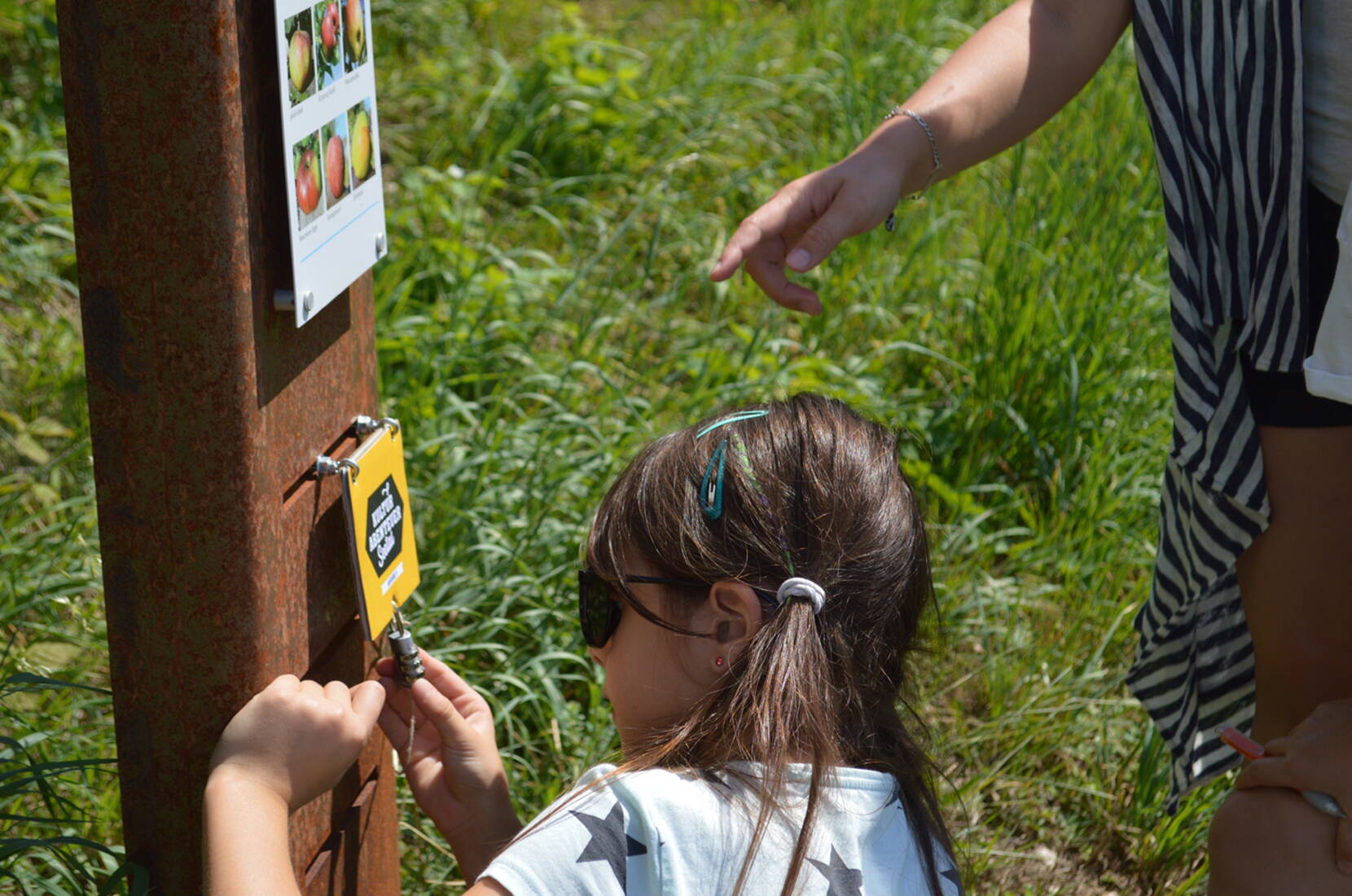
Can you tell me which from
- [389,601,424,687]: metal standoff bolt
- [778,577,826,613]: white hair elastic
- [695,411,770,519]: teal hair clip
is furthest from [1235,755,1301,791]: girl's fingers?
[389,601,424,687]: metal standoff bolt

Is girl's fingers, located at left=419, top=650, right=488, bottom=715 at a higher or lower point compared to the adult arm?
lower

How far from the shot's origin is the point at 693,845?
130 centimetres

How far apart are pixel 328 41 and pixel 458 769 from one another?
0.85 meters

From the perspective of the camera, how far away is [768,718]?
1.38 meters

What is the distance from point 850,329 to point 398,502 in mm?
1953

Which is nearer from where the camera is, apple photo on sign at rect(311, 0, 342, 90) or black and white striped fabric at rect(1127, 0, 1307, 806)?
apple photo on sign at rect(311, 0, 342, 90)

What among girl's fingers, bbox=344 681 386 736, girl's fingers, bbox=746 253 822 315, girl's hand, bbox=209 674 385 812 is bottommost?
girl's fingers, bbox=344 681 386 736

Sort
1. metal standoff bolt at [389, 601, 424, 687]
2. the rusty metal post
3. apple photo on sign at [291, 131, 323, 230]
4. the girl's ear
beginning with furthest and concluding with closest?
metal standoff bolt at [389, 601, 424, 687]
the girl's ear
apple photo on sign at [291, 131, 323, 230]
the rusty metal post

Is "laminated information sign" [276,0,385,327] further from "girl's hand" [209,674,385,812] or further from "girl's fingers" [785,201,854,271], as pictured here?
"girl's fingers" [785,201,854,271]

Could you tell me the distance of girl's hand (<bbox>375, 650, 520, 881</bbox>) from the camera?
5.30 feet

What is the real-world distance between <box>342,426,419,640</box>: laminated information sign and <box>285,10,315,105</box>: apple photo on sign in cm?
37

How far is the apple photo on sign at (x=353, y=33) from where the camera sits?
1320 mm

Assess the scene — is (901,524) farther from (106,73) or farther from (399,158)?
(399,158)

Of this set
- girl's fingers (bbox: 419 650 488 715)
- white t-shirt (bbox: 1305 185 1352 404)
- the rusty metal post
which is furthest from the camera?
girl's fingers (bbox: 419 650 488 715)
